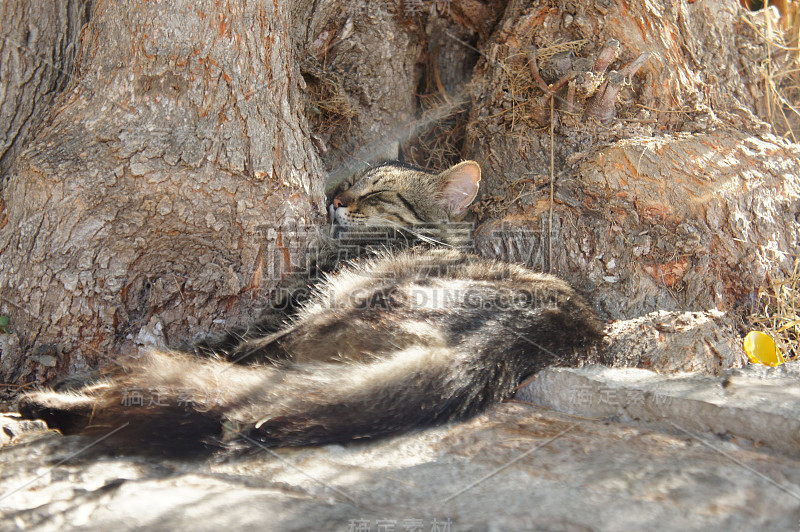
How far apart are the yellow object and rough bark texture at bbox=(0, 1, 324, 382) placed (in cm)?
241

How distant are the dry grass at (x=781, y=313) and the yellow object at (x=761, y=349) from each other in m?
0.24

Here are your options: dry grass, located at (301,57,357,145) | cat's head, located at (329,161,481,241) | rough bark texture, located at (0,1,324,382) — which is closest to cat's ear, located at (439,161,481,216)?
cat's head, located at (329,161,481,241)

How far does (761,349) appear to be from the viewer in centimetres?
265

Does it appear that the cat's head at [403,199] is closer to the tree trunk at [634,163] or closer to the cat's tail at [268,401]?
the tree trunk at [634,163]

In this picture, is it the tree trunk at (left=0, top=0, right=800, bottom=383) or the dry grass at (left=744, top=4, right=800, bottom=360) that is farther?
Result: the dry grass at (left=744, top=4, right=800, bottom=360)

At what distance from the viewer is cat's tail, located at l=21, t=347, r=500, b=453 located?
1761 mm

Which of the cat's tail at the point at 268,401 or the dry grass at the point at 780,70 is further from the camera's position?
the dry grass at the point at 780,70

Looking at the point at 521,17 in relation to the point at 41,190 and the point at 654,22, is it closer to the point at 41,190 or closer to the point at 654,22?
the point at 654,22

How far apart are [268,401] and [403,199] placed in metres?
2.05

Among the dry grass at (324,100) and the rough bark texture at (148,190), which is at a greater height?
the dry grass at (324,100)

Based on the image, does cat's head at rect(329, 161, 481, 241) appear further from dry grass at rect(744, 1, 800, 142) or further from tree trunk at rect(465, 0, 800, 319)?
dry grass at rect(744, 1, 800, 142)

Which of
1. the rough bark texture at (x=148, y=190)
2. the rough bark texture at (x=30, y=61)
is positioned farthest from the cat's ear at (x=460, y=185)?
the rough bark texture at (x=30, y=61)

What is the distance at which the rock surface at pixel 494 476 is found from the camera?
137 cm

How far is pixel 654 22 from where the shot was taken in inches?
125
